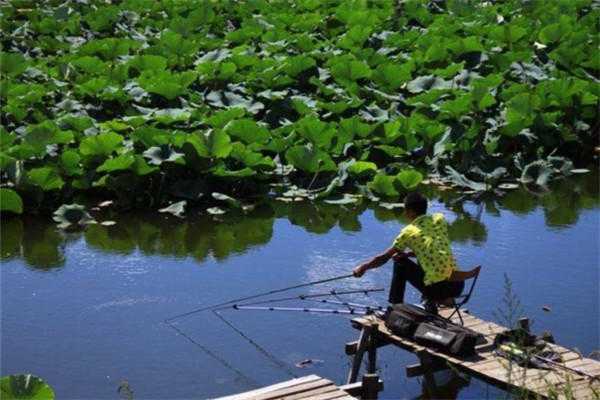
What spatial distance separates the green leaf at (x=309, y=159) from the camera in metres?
9.68

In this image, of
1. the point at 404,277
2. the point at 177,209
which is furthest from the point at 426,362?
the point at 177,209

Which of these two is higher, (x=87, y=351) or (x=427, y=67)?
(x=427, y=67)

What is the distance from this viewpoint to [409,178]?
9.59 m

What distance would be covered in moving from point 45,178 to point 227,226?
135 cm

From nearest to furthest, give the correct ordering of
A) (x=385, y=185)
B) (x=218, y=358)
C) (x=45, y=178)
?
(x=218, y=358), (x=45, y=178), (x=385, y=185)

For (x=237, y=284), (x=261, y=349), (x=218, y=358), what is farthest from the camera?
(x=237, y=284)

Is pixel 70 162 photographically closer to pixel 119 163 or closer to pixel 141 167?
pixel 119 163

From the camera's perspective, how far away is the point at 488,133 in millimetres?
10672

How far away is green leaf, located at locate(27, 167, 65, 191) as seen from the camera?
913 cm

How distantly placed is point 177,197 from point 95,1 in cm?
641

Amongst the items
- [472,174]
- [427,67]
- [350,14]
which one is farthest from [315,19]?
[472,174]

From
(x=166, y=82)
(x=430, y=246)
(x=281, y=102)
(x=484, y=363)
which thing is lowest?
(x=484, y=363)

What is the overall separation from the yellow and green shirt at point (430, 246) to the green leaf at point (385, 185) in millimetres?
3172

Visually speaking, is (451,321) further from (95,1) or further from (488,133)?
(95,1)
